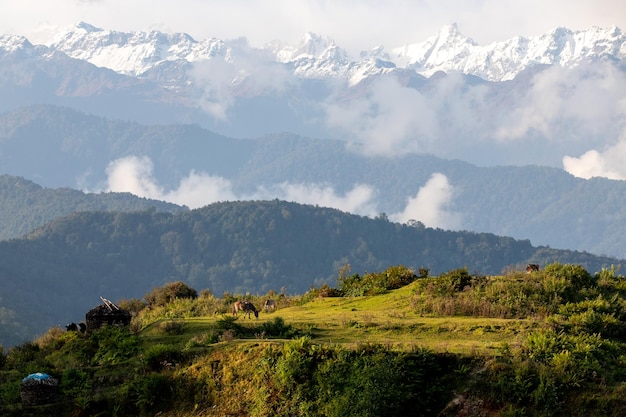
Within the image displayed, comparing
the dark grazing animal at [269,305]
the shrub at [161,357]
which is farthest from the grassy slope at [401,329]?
the dark grazing animal at [269,305]

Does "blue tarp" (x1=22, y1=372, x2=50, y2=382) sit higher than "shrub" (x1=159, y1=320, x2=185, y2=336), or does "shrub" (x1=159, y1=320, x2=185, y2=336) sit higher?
"shrub" (x1=159, y1=320, x2=185, y2=336)

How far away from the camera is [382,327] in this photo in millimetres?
26359

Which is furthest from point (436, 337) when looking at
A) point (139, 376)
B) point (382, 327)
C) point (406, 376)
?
point (139, 376)

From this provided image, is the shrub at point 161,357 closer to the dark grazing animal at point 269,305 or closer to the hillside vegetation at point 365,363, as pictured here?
the hillside vegetation at point 365,363

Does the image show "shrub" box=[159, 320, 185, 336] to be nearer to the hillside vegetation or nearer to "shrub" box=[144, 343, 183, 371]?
the hillside vegetation

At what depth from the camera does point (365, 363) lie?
68.9ft

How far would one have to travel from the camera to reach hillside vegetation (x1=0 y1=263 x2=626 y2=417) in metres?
20.2

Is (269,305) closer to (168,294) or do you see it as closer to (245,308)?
(245,308)

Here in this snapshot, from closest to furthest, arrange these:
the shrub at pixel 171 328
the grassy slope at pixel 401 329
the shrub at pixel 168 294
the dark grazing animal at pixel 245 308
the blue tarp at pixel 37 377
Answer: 1. the blue tarp at pixel 37 377
2. the grassy slope at pixel 401 329
3. the shrub at pixel 171 328
4. the dark grazing animal at pixel 245 308
5. the shrub at pixel 168 294

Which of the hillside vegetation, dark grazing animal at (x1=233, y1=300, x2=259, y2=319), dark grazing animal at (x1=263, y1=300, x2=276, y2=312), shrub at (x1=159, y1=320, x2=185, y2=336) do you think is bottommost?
the hillside vegetation

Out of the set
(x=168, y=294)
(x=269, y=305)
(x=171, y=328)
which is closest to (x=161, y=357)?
(x=171, y=328)

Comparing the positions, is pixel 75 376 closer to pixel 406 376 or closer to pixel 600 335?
pixel 406 376

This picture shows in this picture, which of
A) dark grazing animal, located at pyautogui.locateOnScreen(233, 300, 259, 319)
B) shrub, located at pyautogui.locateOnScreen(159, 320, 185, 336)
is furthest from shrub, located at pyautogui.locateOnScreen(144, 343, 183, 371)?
dark grazing animal, located at pyautogui.locateOnScreen(233, 300, 259, 319)

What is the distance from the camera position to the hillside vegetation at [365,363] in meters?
20.2
